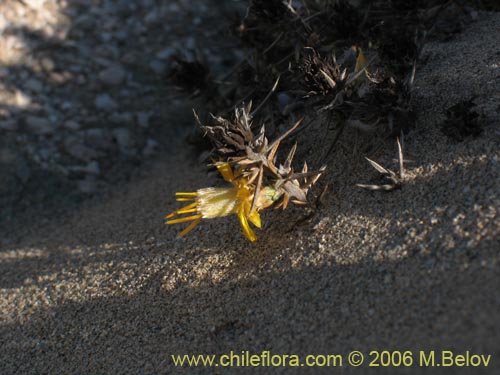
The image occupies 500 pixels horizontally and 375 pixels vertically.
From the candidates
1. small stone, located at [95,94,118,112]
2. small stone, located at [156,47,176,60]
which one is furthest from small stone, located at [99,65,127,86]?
small stone, located at [156,47,176,60]

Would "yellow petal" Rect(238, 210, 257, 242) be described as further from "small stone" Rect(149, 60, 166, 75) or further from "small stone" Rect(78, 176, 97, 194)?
A: "small stone" Rect(149, 60, 166, 75)

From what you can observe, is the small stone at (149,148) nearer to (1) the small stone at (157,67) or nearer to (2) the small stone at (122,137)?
(2) the small stone at (122,137)

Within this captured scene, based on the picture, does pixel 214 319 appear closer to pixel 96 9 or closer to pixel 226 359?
pixel 226 359

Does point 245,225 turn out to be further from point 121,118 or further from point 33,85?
point 33,85

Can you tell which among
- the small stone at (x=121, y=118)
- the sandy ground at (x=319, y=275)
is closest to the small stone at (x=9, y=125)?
the small stone at (x=121, y=118)

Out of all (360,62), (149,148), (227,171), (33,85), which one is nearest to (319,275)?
(227,171)

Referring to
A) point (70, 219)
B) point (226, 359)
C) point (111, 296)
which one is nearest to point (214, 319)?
point (226, 359)
